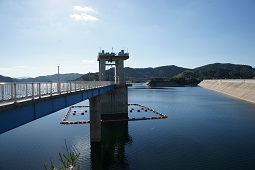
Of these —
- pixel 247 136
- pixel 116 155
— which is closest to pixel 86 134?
pixel 116 155

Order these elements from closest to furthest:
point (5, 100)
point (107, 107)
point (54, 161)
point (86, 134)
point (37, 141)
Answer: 1. point (5, 100)
2. point (54, 161)
3. point (37, 141)
4. point (86, 134)
5. point (107, 107)

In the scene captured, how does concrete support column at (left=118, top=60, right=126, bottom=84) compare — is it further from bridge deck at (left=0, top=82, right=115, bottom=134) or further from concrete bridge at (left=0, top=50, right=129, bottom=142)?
bridge deck at (left=0, top=82, right=115, bottom=134)

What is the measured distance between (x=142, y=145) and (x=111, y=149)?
4.62 m

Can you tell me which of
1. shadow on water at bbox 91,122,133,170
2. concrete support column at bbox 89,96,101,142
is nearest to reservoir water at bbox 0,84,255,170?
shadow on water at bbox 91,122,133,170

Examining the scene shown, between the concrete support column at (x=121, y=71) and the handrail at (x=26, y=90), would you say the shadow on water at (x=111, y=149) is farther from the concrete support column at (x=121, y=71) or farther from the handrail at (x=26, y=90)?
the concrete support column at (x=121, y=71)

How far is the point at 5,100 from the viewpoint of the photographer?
1184 cm

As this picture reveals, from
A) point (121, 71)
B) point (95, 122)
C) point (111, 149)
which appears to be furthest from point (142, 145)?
point (121, 71)

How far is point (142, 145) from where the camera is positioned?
3159cm

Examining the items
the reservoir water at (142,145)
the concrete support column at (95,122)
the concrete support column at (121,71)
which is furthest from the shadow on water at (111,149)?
the concrete support column at (121,71)

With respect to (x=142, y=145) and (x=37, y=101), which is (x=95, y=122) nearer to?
(x=142, y=145)

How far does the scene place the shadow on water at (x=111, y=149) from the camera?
85.4ft

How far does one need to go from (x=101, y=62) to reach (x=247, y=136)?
37.8 m

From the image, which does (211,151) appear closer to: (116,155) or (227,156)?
(227,156)

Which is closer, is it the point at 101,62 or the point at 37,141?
the point at 37,141
